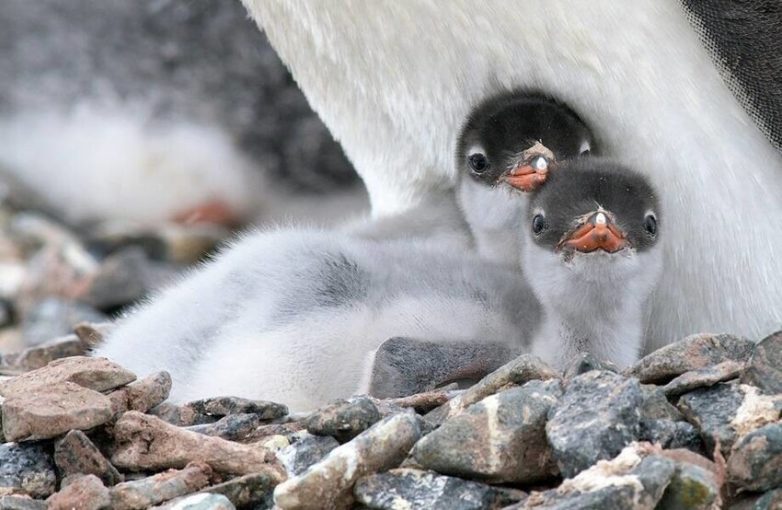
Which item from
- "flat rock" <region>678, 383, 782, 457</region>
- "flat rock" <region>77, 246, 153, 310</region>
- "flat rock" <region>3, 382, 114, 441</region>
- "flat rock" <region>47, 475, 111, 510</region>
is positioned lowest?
"flat rock" <region>77, 246, 153, 310</region>

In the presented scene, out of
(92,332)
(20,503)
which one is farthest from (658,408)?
(92,332)

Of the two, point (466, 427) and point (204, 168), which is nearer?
point (466, 427)

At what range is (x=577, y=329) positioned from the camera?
3174 millimetres

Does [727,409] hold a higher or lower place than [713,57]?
lower

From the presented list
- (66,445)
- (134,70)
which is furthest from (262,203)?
(66,445)

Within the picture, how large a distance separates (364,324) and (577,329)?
42 centimetres

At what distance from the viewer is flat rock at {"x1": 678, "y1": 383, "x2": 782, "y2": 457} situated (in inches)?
95.7

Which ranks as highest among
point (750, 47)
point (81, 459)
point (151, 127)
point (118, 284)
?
point (81, 459)

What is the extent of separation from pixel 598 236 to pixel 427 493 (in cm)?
83

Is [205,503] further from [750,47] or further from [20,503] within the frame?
[750,47]

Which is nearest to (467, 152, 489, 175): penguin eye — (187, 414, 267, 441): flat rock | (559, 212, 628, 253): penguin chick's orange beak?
(559, 212, 628, 253): penguin chick's orange beak

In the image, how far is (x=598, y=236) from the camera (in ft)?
9.96

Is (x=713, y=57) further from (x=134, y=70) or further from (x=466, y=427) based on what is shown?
(x=134, y=70)

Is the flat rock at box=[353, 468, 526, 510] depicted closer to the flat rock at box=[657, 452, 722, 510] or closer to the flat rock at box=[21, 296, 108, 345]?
the flat rock at box=[657, 452, 722, 510]
